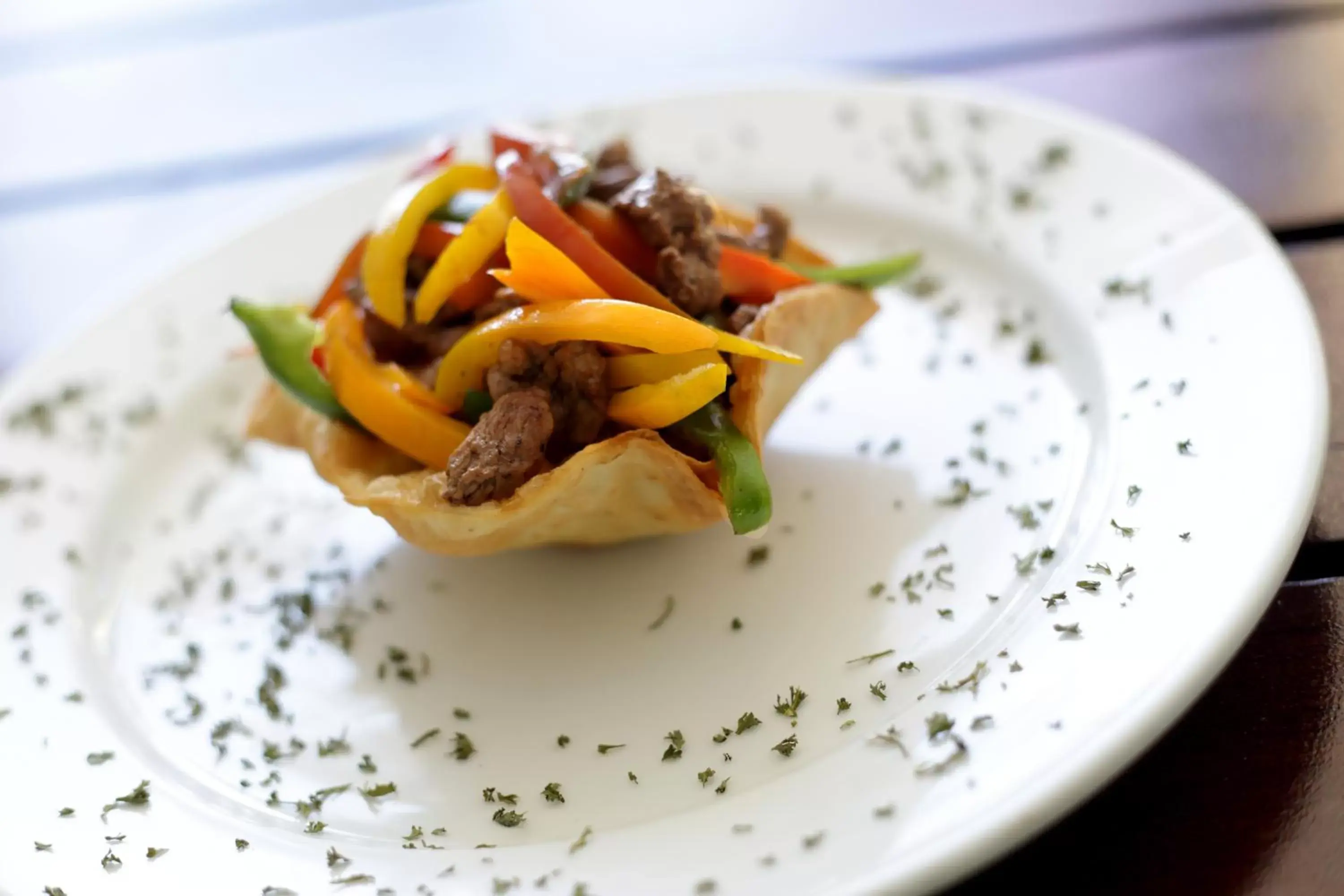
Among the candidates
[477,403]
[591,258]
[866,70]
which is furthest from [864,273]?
[866,70]

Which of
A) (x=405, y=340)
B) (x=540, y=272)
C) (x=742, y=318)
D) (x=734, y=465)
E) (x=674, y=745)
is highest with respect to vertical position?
(x=540, y=272)

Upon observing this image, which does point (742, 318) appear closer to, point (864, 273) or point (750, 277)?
point (750, 277)

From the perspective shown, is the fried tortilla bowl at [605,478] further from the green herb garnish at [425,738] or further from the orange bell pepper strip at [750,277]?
the green herb garnish at [425,738]

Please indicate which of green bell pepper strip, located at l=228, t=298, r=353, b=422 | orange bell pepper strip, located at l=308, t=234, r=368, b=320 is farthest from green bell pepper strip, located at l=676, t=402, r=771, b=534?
orange bell pepper strip, located at l=308, t=234, r=368, b=320

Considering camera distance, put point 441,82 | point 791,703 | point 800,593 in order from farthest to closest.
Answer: point 441,82 → point 800,593 → point 791,703

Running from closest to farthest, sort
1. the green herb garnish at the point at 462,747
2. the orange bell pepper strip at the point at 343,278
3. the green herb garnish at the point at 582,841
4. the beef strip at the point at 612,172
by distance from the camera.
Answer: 1. the green herb garnish at the point at 582,841
2. the green herb garnish at the point at 462,747
3. the beef strip at the point at 612,172
4. the orange bell pepper strip at the point at 343,278

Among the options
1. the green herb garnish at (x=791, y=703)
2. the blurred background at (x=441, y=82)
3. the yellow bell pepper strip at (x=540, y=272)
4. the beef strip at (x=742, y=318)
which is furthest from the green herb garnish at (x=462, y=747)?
the blurred background at (x=441, y=82)

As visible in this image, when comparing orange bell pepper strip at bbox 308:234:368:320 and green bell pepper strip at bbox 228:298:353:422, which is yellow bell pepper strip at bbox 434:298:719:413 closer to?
green bell pepper strip at bbox 228:298:353:422
